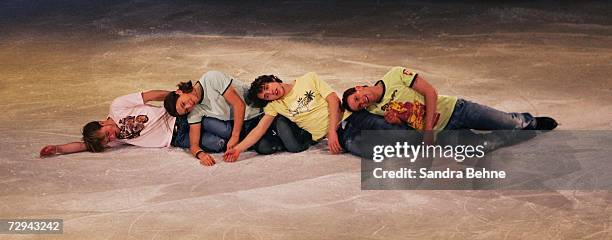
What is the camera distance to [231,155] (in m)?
4.05

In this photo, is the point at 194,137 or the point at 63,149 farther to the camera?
the point at 63,149

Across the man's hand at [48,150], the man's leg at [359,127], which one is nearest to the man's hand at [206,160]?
the man's leg at [359,127]

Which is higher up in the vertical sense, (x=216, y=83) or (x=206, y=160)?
(x=216, y=83)

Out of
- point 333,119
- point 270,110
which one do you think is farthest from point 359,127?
point 270,110

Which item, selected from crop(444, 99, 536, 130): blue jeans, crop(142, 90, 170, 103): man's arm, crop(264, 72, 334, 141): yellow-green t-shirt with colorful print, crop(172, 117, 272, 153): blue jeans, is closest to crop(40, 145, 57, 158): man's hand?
crop(142, 90, 170, 103): man's arm

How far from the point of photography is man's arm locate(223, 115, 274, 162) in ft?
13.3

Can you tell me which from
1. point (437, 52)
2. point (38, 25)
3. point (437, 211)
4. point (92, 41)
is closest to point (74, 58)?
point (92, 41)

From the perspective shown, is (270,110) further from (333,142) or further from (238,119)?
(333,142)

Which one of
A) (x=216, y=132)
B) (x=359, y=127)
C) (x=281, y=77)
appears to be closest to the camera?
(x=359, y=127)

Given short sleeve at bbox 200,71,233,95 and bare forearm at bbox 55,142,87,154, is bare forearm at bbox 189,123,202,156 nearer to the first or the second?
short sleeve at bbox 200,71,233,95

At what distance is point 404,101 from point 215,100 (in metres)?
0.84

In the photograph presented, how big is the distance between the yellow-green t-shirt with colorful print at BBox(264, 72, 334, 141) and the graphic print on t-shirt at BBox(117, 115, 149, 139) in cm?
59

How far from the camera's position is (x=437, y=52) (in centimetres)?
566

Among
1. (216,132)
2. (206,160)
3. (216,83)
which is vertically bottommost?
(206,160)
